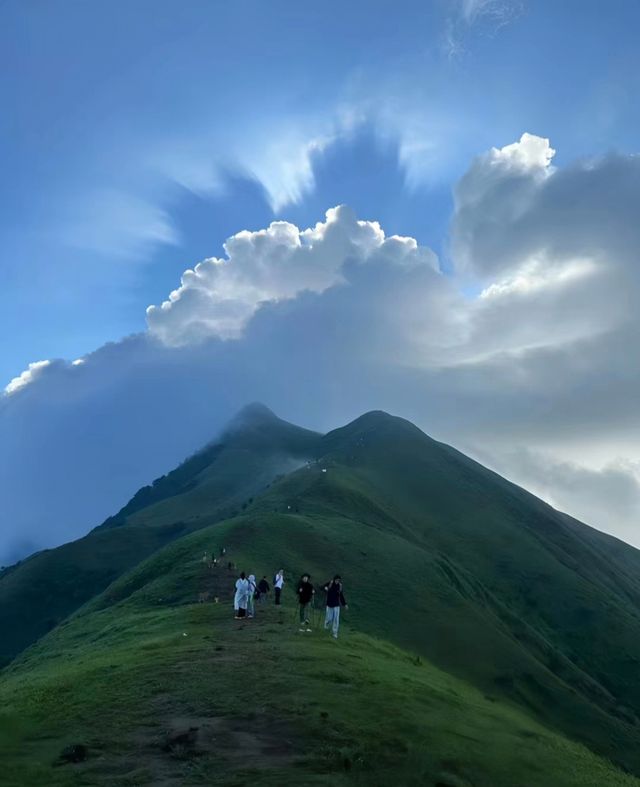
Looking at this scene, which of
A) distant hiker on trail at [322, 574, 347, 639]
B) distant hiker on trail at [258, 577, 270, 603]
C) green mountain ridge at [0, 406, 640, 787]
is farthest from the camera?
distant hiker on trail at [258, 577, 270, 603]

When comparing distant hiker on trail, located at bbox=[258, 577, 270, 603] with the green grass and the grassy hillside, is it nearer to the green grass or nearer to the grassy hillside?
the grassy hillside

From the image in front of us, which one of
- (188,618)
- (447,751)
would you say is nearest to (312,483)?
(188,618)

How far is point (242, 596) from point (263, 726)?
1920 centimetres

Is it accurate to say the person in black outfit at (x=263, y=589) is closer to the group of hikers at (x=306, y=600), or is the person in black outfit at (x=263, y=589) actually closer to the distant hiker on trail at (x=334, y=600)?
the group of hikers at (x=306, y=600)

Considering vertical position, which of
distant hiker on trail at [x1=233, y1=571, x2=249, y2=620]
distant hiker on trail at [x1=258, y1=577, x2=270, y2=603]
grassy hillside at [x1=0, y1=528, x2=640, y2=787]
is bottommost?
grassy hillside at [x1=0, y1=528, x2=640, y2=787]

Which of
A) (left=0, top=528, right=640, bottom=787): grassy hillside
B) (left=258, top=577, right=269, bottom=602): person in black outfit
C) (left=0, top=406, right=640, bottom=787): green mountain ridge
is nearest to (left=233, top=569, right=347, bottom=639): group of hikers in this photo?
(left=0, top=406, right=640, bottom=787): green mountain ridge

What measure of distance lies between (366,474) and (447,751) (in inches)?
4973

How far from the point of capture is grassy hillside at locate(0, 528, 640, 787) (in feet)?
63.4

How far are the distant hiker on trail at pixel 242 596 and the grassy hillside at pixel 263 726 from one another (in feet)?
16.4

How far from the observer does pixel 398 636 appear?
61.7 metres

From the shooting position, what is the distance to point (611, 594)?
14038 cm

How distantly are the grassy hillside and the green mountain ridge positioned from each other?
10 centimetres

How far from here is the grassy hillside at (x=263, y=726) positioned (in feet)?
63.4

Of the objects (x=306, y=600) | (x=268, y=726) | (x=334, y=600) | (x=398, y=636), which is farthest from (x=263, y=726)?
(x=398, y=636)
